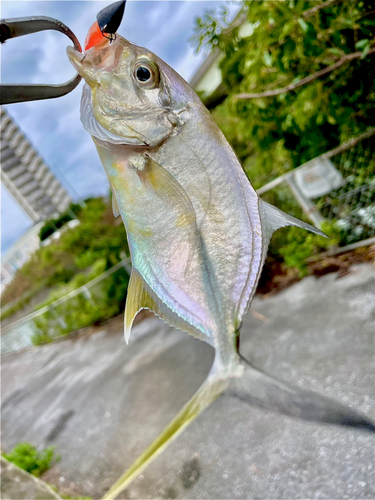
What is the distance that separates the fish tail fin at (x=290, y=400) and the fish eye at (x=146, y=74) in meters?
Answer: 0.84

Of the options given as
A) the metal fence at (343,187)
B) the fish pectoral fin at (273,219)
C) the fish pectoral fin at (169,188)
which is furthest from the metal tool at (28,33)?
the metal fence at (343,187)

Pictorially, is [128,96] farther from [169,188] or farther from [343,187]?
[343,187]

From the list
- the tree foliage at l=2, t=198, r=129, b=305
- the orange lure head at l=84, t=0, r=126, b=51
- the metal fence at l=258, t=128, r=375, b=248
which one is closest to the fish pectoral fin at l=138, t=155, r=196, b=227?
the orange lure head at l=84, t=0, r=126, b=51

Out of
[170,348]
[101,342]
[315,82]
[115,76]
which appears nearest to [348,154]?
[315,82]

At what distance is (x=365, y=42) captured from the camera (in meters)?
3.10

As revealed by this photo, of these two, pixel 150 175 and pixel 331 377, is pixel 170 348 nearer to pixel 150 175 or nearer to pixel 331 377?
pixel 331 377

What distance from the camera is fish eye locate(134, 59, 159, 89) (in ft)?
3.26

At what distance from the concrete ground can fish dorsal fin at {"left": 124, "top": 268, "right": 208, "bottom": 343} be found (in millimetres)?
2163

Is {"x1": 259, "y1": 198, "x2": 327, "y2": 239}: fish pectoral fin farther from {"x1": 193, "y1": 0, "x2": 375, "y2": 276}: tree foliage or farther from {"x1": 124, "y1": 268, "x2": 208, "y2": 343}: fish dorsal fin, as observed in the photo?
{"x1": 193, "y1": 0, "x2": 375, "y2": 276}: tree foliage

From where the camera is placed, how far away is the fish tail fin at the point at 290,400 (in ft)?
3.19

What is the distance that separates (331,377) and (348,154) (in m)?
3.13

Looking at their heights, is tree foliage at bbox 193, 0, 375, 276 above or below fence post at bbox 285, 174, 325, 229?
above

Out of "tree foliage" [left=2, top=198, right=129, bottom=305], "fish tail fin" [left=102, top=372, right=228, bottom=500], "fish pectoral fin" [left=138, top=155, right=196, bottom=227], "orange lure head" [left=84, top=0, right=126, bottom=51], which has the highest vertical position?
"orange lure head" [left=84, top=0, right=126, bottom=51]

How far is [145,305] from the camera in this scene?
108 centimetres
